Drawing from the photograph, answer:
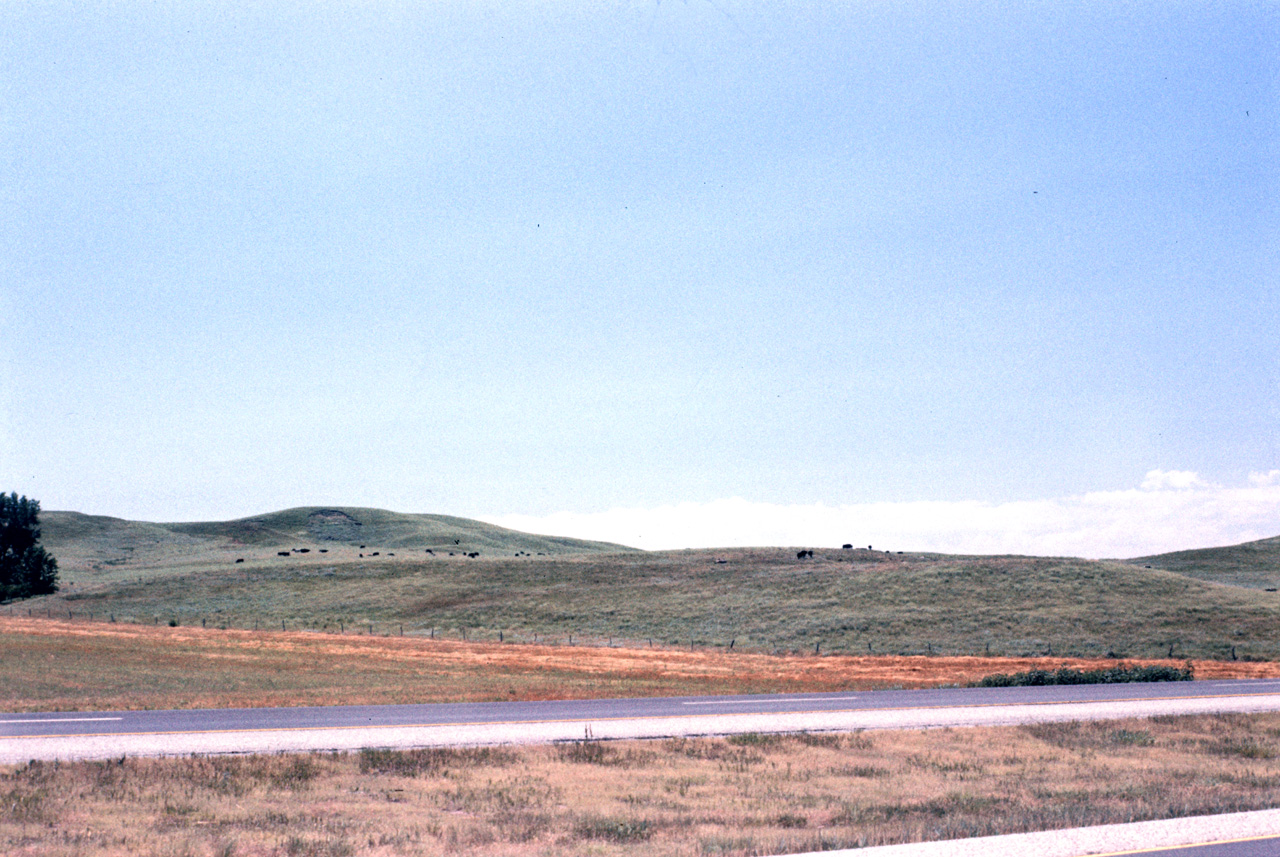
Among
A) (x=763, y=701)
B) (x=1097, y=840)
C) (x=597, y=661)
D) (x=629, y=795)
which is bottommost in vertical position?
(x=597, y=661)

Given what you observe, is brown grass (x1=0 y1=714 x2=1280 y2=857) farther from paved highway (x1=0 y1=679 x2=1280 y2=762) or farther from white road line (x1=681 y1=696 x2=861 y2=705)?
white road line (x1=681 y1=696 x2=861 y2=705)

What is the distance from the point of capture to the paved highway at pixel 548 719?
72.3ft

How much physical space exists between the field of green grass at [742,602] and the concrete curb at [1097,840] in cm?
5098

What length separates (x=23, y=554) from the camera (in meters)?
113

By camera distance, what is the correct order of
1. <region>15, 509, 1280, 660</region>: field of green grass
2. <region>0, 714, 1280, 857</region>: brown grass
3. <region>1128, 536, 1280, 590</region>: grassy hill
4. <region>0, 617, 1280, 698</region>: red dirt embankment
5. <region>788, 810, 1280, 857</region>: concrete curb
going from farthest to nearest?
<region>1128, 536, 1280, 590</region>: grassy hill < <region>15, 509, 1280, 660</region>: field of green grass < <region>0, 617, 1280, 698</region>: red dirt embankment < <region>0, 714, 1280, 857</region>: brown grass < <region>788, 810, 1280, 857</region>: concrete curb

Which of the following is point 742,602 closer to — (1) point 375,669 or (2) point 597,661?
(2) point 597,661

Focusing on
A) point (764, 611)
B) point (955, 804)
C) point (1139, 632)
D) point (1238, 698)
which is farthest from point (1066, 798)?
point (764, 611)

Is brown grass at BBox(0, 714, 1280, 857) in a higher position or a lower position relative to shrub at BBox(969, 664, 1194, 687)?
higher

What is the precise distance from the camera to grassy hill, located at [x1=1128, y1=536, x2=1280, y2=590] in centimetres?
13050

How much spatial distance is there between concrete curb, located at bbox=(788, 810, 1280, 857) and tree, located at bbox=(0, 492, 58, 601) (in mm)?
118805

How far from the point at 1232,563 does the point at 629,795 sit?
6430 inches

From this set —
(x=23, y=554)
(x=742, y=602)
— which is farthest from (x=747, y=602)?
(x=23, y=554)

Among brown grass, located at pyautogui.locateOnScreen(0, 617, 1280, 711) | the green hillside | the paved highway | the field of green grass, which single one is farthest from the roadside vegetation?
the field of green grass

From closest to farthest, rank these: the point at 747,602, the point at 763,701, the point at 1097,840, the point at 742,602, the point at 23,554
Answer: the point at 1097,840
the point at 763,701
the point at 747,602
the point at 742,602
the point at 23,554
